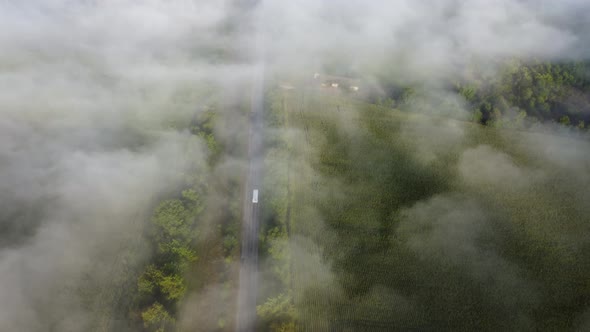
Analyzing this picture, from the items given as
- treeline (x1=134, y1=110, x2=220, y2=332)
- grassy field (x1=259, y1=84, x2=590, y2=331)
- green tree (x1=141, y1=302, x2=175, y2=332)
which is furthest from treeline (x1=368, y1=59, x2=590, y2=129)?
green tree (x1=141, y1=302, x2=175, y2=332)

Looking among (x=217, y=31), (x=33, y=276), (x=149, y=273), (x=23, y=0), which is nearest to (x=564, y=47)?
(x=217, y=31)

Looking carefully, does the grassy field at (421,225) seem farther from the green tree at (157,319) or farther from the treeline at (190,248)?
the green tree at (157,319)

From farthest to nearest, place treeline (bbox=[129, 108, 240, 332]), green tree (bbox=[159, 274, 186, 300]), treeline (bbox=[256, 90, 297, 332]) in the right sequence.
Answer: green tree (bbox=[159, 274, 186, 300]), treeline (bbox=[256, 90, 297, 332]), treeline (bbox=[129, 108, 240, 332])

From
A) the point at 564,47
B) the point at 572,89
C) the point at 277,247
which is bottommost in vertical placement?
the point at 277,247

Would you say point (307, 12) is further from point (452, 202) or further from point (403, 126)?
point (452, 202)

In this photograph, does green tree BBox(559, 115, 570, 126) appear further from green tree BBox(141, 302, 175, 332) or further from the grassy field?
green tree BBox(141, 302, 175, 332)

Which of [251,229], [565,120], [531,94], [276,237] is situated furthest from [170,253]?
[531,94]
